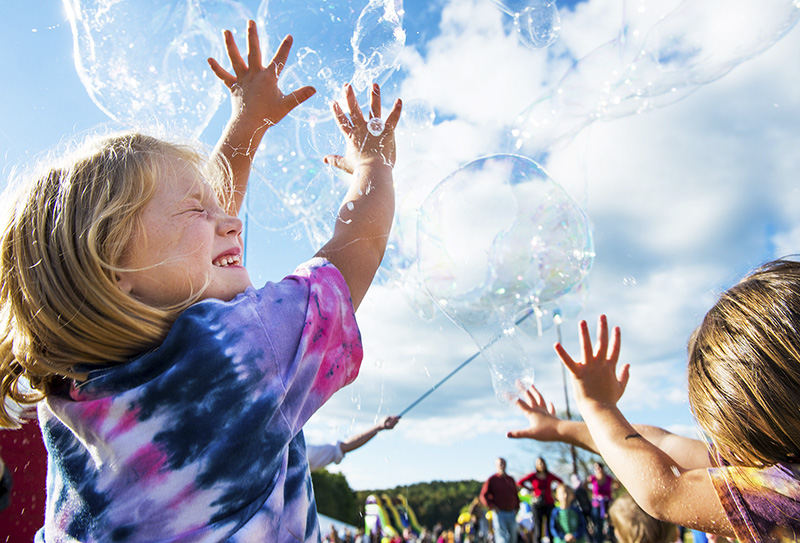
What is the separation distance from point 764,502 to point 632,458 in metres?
0.30

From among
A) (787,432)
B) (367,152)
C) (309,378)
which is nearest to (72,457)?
(309,378)

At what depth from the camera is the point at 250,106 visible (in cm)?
161

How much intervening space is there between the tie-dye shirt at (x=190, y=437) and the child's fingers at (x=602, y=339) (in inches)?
41.4

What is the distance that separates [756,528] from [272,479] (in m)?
1.06

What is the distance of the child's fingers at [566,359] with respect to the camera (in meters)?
1.71

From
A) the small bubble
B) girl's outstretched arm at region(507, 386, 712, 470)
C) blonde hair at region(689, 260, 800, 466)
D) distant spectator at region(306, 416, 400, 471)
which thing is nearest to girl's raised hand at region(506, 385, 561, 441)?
girl's outstretched arm at region(507, 386, 712, 470)

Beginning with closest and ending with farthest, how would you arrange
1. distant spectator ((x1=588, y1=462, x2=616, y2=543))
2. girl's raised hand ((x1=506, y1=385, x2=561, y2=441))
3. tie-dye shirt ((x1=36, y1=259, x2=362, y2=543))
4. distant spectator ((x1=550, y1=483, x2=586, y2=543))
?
tie-dye shirt ((x1=36, y1=259, x2=362, y2=543)) → girl's raised hand ((x1=506, y1=385, x2=561, y2=441)) → distant spectator ((x1=550, y1=483, x2=586, y2=543)) → distant spectator ((x1=588, y1=462, x2=616, y2=543))

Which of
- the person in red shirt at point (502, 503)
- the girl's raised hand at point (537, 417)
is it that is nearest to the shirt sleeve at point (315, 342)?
the girl's raised hand at point (537, 417)

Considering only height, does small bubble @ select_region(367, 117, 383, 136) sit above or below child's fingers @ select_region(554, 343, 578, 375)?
above

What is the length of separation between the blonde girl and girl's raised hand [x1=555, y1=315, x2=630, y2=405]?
0.16m

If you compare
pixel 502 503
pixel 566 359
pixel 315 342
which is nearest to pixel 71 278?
pixel 315 342

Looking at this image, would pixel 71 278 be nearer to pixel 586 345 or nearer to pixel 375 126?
pixel 375 126

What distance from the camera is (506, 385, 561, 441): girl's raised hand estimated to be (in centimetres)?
197

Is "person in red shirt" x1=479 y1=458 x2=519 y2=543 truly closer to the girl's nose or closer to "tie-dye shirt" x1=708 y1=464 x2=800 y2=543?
"tie-dye shirt" x1=708 y1=464 x2=800 y2=543
